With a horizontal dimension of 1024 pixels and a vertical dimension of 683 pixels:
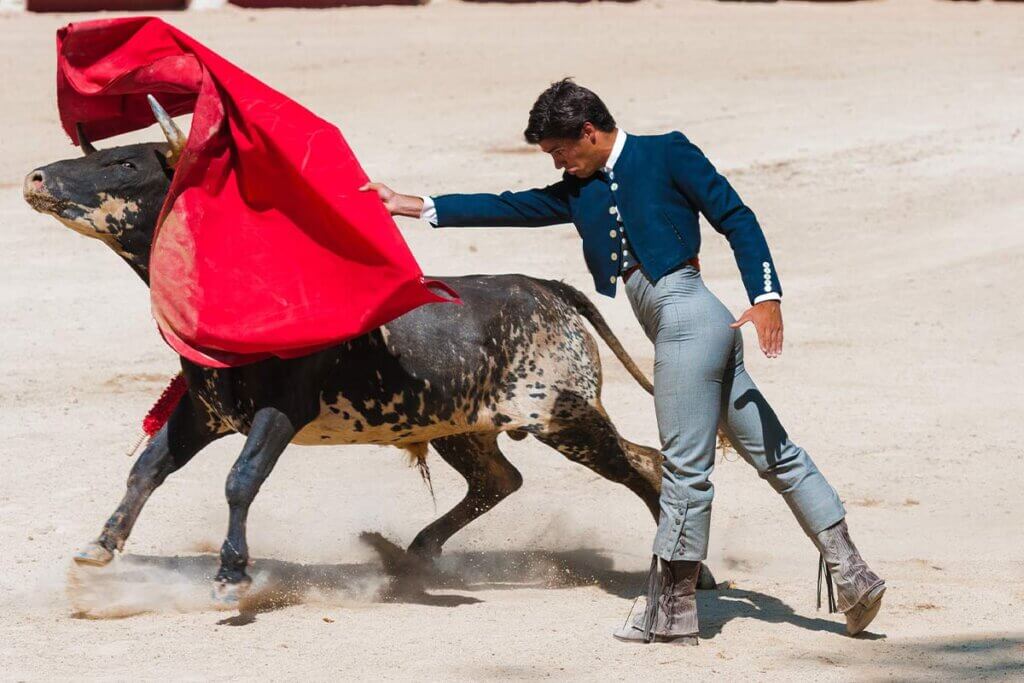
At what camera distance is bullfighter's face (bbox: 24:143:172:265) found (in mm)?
6336

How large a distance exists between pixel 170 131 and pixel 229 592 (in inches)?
63.4

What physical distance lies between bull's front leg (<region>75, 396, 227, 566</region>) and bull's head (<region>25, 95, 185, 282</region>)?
0.70 m

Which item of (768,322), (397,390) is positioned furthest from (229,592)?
(768,322)

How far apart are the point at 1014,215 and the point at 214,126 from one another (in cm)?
906

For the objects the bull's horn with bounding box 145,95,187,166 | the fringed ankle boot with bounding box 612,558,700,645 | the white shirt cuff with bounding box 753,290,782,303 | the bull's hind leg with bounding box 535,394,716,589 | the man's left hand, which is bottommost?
the fringed ankle boot with bounding box 612,558,700,645

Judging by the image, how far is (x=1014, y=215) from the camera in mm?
13633

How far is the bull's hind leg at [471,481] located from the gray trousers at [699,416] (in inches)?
59.5

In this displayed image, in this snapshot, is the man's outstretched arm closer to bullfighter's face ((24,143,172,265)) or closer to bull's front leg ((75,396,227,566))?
bullfighter's face ((24,143,172,265))

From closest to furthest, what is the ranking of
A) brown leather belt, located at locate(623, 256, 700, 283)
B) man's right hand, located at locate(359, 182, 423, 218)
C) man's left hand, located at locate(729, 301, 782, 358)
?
man's left hand, located at locate(729, 301, 782, 358) < brown leather belt, located at locate(623, 256, 700, 283) < man's right hand, located at locate(359, 182, 423, 218)

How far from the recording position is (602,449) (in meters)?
7.07

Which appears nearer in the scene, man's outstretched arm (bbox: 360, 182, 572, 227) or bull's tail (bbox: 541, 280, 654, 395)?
man's outstretched arm (bbox: 360, 182, 572, 227)

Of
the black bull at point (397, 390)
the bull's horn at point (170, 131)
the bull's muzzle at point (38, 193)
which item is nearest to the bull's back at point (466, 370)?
the black bull at point (397, 390)

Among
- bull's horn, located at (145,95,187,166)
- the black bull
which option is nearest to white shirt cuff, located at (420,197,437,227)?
the black bull

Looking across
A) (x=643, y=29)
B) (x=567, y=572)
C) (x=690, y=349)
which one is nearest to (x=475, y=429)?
(x=567, y=572)
